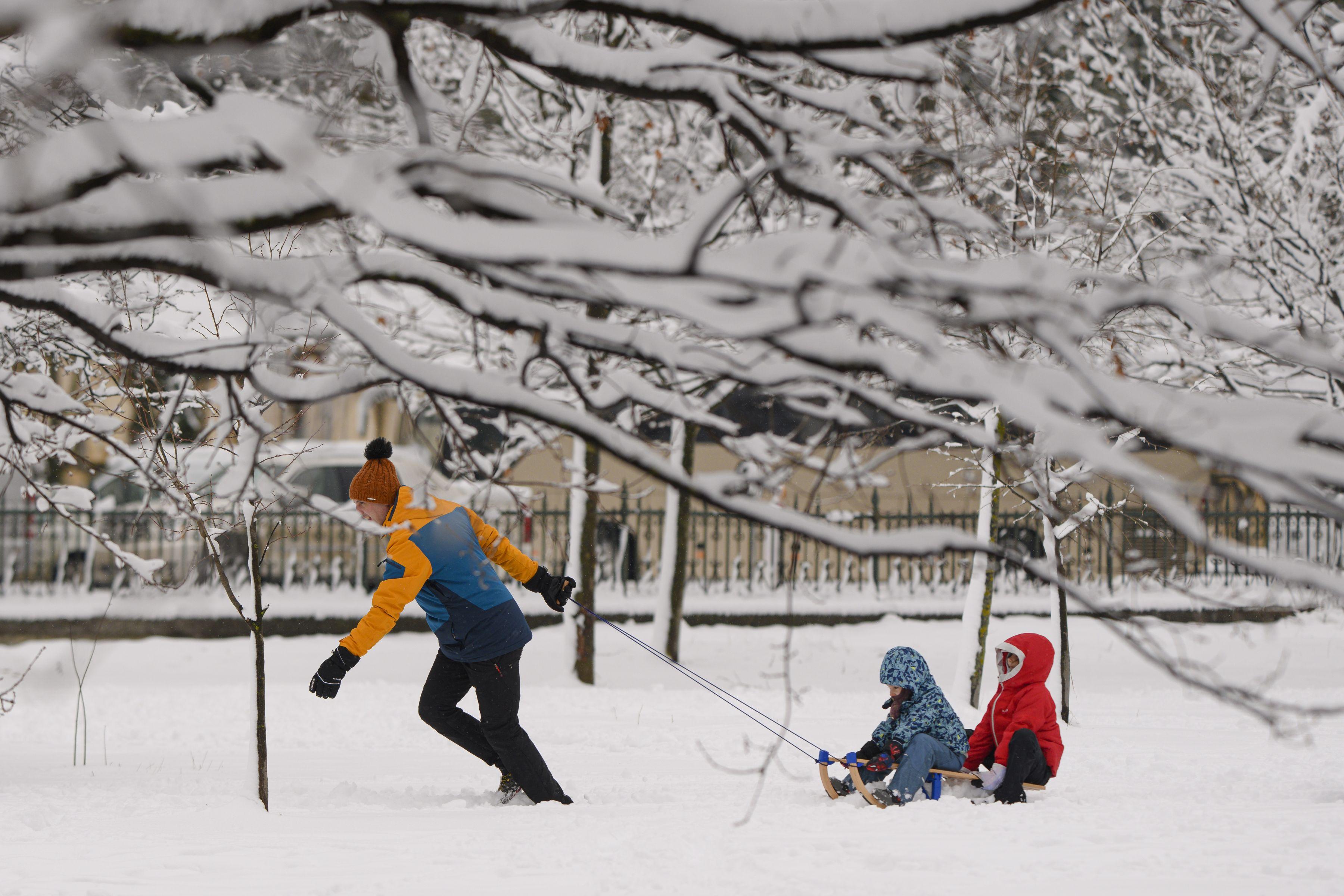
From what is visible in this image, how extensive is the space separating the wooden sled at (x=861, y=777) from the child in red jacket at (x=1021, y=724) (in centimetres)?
8

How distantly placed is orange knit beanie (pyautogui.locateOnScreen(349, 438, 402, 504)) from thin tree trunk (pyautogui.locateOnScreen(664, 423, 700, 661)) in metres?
6.02

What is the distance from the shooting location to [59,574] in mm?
12477

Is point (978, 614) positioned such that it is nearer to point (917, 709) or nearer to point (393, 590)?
point (917, 709)

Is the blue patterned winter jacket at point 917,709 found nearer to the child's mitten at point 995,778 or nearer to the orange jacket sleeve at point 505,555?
the child's mitten at point 995,778

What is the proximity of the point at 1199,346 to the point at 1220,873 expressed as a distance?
569 centimetres

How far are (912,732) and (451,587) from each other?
7.44ft

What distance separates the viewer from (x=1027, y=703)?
5422 mm

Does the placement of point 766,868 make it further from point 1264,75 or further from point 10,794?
point 10,794

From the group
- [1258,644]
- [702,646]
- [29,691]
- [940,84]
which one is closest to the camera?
[940,84]

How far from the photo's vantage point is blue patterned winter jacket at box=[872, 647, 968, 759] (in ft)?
17.4

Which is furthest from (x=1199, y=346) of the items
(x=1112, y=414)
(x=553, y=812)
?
(x=1112, y=414)

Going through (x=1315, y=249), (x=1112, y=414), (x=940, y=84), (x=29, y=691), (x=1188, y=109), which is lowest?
(x=29, y=691)

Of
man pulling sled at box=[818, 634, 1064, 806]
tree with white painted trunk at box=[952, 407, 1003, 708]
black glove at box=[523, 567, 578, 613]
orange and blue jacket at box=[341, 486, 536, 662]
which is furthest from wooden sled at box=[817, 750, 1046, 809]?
tree with white painted trunk at box=[952, 407, 1003, 708]

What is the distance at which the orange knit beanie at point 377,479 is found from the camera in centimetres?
480
